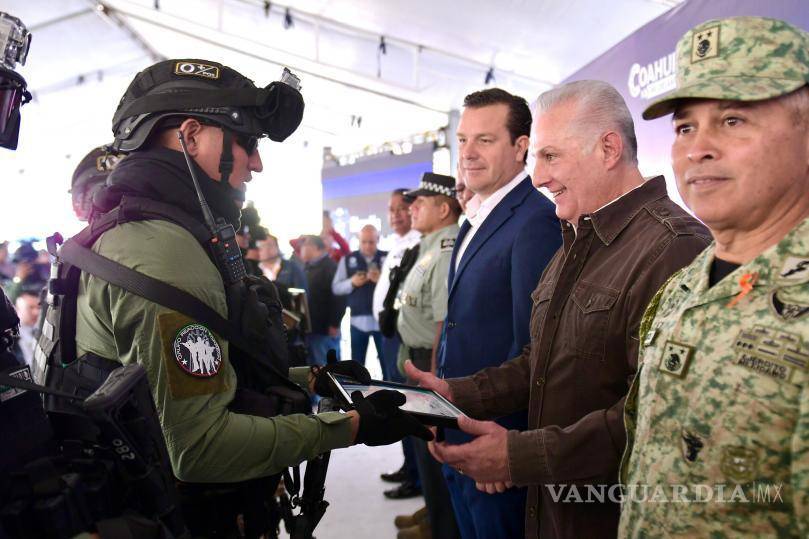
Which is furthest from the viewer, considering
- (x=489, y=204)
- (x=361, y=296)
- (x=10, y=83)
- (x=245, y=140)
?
(x=361, y=296)

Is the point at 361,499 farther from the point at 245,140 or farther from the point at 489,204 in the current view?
the point at 245,140

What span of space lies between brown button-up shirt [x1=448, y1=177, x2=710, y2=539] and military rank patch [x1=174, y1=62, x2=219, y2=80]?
1125mm

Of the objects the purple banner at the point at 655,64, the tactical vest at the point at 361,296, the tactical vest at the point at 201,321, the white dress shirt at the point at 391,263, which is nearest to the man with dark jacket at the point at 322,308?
the tactical vest at the point at 361,296

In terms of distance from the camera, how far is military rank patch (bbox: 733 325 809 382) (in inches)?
34.9

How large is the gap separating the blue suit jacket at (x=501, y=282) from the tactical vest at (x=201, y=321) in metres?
0.74

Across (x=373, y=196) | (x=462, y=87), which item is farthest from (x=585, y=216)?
(x=373, y=196)

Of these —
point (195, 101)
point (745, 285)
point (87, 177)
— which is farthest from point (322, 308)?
point (745, 285)

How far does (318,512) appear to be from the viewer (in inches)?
66.4

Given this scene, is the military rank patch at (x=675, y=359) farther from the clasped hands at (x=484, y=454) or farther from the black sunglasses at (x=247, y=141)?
the black sunglasses at (x=247, y=141)

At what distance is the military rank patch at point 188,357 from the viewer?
4.42ft

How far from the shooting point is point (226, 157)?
172 centimetres

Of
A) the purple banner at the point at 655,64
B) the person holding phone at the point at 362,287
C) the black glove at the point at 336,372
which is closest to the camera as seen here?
the black glove at the point at 336,372

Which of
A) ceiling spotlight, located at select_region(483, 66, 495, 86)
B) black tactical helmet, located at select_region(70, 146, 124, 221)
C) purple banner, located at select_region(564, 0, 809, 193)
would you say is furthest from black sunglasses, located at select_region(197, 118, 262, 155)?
ceiling spotlight, located at select_region(483, 66, 495, 86)

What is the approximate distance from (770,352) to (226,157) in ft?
4.61
